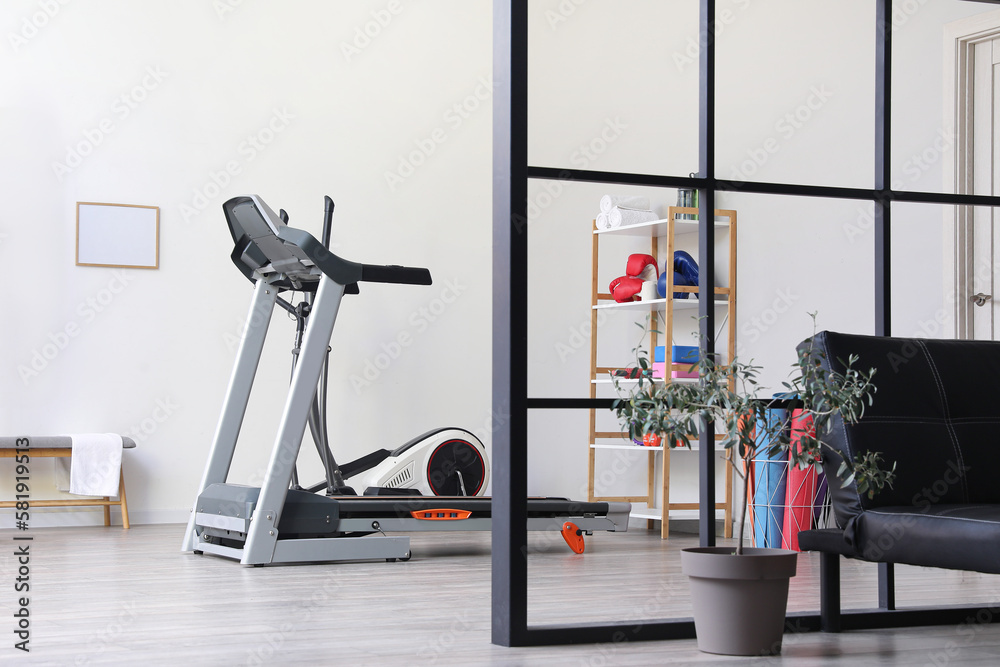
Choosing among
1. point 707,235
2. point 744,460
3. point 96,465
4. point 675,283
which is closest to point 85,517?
point 96,465

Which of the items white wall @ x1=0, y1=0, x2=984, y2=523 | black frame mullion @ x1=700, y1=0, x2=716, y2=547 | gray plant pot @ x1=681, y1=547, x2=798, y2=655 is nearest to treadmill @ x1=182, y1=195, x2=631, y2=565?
white wall @ x1=0, y1=0, x2=984, y2=523

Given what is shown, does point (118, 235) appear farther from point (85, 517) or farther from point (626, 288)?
point (626, 288)

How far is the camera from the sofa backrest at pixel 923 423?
2449 millimetres

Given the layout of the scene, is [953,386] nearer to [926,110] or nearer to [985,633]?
[985,633]

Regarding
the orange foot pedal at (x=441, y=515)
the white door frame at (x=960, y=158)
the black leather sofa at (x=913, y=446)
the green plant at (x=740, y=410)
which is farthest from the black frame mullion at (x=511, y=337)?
the white door frame at (x=960, y=158)

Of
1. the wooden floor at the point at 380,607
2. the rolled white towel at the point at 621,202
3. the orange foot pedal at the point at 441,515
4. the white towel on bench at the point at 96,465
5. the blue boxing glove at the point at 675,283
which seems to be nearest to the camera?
the wooden floor at the point at 380,607

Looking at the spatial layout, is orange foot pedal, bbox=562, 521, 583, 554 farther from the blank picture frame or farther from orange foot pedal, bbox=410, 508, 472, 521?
the blank picture frame

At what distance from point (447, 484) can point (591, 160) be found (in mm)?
2175

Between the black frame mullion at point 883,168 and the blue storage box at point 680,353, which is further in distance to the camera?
the blue storage box at point 680,353

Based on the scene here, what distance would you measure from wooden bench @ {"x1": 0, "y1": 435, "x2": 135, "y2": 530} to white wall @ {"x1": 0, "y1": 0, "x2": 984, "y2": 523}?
5.4 inches

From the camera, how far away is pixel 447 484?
5.34 meters

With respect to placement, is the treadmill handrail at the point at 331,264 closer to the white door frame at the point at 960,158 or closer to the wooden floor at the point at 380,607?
the wooden floor at the point at 380,607

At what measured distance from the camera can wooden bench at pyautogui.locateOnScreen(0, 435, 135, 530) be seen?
509 centimetres

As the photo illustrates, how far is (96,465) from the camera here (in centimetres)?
523
